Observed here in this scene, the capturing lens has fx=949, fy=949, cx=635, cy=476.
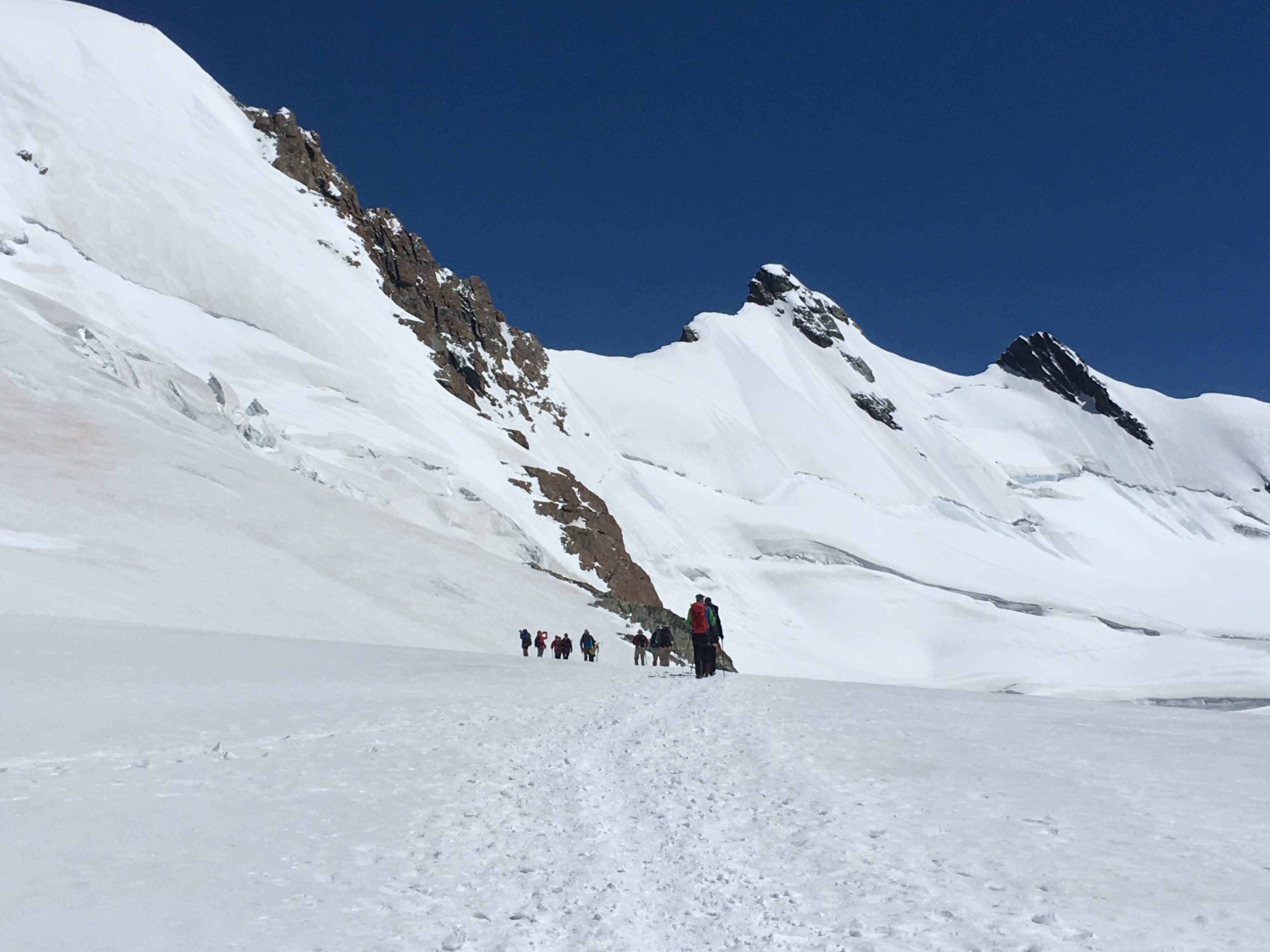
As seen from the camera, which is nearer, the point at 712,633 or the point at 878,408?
the point at 712,633

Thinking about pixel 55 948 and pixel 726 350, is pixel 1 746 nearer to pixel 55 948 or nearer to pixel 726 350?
pixel 55 948

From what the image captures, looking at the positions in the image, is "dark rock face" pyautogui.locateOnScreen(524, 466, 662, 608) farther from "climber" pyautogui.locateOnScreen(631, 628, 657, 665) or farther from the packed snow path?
the packed snow path

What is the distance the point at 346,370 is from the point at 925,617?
40953mm

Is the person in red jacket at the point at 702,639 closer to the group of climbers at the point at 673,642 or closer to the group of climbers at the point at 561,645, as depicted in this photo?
the group of climbers at the point at 673,642

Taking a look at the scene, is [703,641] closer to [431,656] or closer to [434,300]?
[431,656]

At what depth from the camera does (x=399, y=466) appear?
4125 cm

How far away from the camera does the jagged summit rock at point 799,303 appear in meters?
149

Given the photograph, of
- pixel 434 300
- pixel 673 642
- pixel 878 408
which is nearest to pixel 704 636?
pixel 673 642

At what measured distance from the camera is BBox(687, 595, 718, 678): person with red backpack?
15.8 metres

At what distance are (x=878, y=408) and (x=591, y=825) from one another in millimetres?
132461

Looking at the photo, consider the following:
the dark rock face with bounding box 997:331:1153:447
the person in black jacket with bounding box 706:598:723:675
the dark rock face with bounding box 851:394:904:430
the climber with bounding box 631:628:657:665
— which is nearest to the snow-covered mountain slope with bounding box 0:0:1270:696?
the dark rock face with bounding box 851:394:904:430

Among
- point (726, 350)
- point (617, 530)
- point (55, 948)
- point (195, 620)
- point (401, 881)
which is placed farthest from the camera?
point (726, 350)

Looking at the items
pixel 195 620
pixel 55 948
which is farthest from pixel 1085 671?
pixel 55 948

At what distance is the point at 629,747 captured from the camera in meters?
8.37
